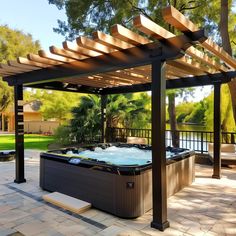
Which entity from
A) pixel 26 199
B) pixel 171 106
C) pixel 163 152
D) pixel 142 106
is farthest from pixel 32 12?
pixel 163 152

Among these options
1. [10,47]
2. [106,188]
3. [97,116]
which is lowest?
[106,188]

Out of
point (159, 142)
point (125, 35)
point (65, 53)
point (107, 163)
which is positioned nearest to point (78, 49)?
point (65, 53)

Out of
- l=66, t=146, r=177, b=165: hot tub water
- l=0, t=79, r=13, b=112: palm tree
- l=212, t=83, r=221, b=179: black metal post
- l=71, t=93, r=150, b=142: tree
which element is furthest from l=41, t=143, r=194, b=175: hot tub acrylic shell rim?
l=0, t=79, r=13, b=112: palm tree

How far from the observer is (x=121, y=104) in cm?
1080

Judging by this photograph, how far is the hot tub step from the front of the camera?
12.7ft

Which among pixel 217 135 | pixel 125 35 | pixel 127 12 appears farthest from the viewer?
pixel 127 12

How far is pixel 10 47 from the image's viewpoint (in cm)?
2091

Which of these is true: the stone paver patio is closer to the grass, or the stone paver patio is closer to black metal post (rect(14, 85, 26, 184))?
black metal post (rect(14, 85, 26, 184))

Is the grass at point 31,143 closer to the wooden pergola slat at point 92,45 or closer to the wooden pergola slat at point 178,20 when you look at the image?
the wooden pergola slat at point 92,45

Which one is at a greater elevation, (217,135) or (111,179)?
(217,135)

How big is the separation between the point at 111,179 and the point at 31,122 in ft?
68.0

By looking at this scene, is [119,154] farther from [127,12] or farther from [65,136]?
[127,12]

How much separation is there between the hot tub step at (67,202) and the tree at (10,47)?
1900cm

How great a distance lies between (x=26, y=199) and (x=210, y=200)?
11.6ft
